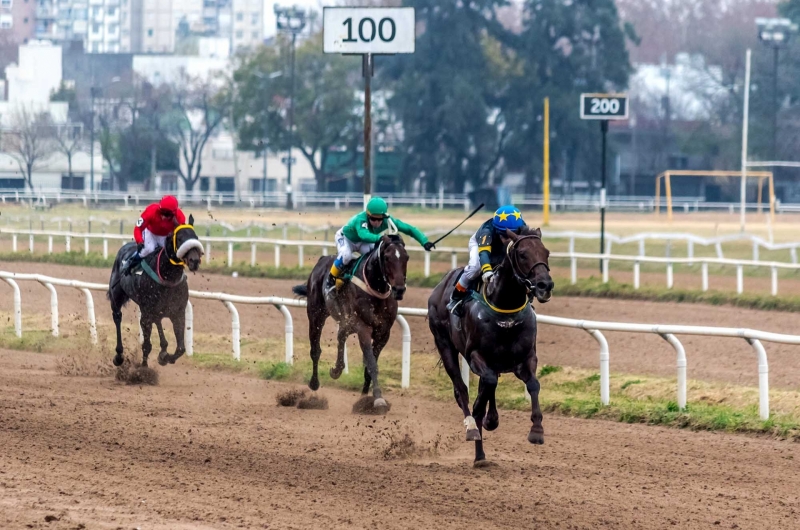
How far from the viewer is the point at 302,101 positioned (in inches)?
1708

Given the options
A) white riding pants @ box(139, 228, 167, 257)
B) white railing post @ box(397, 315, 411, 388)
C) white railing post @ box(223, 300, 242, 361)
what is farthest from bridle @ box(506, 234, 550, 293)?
white railing post @ box(223, 300, 242, 361)

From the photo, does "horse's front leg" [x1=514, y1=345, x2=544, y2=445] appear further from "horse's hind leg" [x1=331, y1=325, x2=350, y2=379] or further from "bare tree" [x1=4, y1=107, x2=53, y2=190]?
"bare tree" [x1=4, y1=107, x2=53, y2=190]

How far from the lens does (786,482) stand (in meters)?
6.08

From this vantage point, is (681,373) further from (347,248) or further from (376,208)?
(347,248)

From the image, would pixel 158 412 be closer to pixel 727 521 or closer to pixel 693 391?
pixel 693 391

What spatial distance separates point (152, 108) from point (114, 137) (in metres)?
1.31

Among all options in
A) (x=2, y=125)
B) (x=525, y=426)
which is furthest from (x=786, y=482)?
(x=2, y=125)

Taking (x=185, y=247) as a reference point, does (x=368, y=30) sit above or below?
above

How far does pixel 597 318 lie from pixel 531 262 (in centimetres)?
774

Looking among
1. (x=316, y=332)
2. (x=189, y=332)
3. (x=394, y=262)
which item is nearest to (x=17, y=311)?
(x=189, y=332)

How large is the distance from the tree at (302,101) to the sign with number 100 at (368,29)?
28.2 meters

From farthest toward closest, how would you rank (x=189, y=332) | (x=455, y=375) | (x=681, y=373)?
(x=189, y=332) → (x=681, y=373) → (x=455, y=375)

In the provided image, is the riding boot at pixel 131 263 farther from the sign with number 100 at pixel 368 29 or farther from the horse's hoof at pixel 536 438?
the horse's hoof at pixel 536 438

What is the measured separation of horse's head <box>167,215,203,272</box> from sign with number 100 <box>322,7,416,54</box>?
11.4ft
